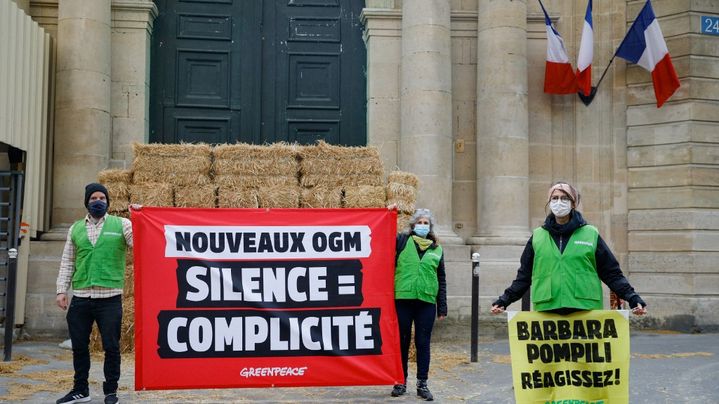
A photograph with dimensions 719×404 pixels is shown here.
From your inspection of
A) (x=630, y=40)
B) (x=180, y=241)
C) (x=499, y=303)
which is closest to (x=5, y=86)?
(x=180, y=241)

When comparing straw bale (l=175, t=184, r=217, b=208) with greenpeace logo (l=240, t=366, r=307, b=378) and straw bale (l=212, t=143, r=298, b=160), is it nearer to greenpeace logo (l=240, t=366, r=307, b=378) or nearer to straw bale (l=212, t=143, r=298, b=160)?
straw bale (l=212, t=143, r=298, b=160)

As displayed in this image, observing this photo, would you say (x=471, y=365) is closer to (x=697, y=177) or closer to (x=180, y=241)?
(x=180, y=241)

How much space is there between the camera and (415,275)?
→ 8188mm

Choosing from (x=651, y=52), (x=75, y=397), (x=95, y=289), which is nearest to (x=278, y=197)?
(x=95, y=289)

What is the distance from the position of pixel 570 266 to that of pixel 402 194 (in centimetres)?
522

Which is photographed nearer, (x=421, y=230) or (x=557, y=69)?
(x=421, y=230)

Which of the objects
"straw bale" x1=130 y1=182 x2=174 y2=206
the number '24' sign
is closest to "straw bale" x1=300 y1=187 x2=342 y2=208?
"straw bale" x1=130 y1=182 x2=174 y2=206

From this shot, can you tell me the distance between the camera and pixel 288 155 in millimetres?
11367

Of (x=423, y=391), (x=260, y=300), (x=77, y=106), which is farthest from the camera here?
(x=77, y=106)

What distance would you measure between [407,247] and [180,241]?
2.13 m

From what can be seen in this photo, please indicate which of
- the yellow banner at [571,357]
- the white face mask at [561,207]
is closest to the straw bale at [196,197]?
the yellow banner at [571,357]

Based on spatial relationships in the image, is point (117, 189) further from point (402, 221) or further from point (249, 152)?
point (402, 221)

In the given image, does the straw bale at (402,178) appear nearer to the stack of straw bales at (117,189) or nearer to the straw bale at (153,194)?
Answer: the straw bale at (153,194)

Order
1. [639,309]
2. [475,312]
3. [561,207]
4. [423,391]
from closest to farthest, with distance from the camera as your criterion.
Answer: [639,309] → [561,207] → [423,391] → [475,312]
